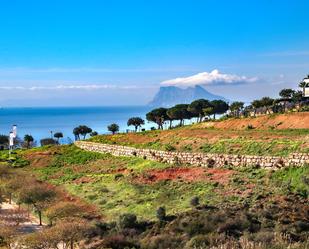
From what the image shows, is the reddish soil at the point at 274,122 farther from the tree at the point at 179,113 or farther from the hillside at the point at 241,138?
the tree at the point at 179,113

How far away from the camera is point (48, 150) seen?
61969 millimetres

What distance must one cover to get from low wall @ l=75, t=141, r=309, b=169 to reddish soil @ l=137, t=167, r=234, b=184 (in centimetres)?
134

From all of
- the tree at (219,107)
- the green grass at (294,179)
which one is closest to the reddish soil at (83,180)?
the green grass at (294,179)

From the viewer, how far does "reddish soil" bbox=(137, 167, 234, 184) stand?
32709 millimetres

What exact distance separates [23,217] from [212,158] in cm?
1545

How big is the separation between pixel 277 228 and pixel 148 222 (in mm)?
7220

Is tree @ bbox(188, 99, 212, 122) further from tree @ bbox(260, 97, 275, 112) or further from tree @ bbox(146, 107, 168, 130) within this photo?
tree @ bbox(260, 97, 275, 112)

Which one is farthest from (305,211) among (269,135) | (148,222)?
(269,135)

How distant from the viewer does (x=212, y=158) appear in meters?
36.9

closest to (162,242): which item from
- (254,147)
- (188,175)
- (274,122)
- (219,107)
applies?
(188,175)

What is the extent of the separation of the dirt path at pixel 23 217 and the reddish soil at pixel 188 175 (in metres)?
9.01

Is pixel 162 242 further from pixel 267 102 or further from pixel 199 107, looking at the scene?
pixel 199 107

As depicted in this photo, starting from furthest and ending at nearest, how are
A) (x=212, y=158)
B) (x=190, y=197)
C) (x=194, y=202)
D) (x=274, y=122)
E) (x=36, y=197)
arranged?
(x=274, y=122), (x=212, y=158), (x=36, y=197), (x=190, y=197), (x=194, y=202)

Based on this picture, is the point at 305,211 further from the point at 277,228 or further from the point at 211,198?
the point at 211,198
